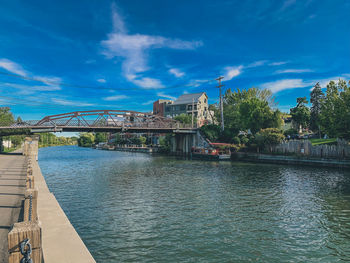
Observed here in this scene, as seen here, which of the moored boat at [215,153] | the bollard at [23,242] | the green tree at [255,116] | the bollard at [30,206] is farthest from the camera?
the green tree at [255,116]

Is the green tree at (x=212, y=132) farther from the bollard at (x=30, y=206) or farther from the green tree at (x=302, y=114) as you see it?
the bollard at (x=30, y=206)

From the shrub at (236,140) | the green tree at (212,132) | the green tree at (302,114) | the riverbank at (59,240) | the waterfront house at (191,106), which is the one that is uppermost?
the waterfront house at (191,106)

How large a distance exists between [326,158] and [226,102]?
198 ft

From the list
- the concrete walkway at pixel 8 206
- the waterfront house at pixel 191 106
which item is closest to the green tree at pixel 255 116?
the waterfront house at pixel 191 106

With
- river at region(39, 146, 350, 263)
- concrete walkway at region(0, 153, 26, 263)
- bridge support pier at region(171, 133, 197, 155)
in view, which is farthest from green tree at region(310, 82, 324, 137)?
concrete walkway at region(0, 153, 26, 263)

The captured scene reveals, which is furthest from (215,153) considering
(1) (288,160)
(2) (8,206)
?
(2) (8,206)

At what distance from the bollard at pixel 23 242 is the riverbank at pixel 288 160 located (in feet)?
160

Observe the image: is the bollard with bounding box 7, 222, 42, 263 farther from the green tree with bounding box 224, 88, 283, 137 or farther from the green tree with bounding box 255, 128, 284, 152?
the green tree with bounding box 224, 88, 283, 137

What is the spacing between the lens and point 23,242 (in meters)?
4.65

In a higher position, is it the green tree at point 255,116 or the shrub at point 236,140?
the green tree at point 255,116

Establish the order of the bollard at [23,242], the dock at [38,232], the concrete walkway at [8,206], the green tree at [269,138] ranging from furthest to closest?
the green tree at [269,138] < the concrete walkway at [8,206] < the dock at [38,232] < the bollard at [23,242]

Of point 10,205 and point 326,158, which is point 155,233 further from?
point 326,158

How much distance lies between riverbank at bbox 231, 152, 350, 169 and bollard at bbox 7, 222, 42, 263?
48.9 meters

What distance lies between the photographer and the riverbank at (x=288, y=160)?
42.5 m
